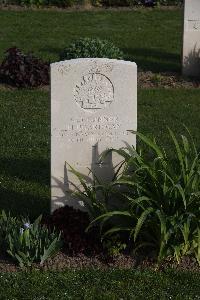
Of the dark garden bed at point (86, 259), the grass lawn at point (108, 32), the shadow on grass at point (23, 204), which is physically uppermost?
the grass lawn at point (108, 32)

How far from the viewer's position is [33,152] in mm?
8766

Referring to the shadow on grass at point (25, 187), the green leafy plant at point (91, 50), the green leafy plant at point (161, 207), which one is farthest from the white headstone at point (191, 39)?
the green leafy plant at point (161, 207)

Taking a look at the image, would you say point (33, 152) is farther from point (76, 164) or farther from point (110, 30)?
point (110, 30)

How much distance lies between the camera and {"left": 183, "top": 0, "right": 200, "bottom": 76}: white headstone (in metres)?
12.0

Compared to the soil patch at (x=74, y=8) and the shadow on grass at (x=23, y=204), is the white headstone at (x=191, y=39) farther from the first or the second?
the soil patch at (x=74, y=8)

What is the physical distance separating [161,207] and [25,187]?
2.02m

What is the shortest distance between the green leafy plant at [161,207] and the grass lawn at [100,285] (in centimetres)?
21

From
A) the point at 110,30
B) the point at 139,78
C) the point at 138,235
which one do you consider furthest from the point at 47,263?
the point at 110,30

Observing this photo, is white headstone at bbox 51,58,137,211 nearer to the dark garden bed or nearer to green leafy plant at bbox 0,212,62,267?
the dark garden bed

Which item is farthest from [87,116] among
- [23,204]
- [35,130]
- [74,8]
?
[74,8]

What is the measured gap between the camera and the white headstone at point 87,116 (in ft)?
20.7

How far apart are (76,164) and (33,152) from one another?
2288 mm

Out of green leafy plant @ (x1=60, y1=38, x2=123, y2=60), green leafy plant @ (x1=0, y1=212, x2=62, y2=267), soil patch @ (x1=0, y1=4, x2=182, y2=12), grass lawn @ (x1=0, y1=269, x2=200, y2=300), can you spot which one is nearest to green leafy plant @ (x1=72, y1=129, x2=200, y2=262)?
grass lawn @ (x1=0, y1=269, x2=200, y2=300)

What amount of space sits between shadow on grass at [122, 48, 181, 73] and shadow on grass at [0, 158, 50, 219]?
516 centimetres
